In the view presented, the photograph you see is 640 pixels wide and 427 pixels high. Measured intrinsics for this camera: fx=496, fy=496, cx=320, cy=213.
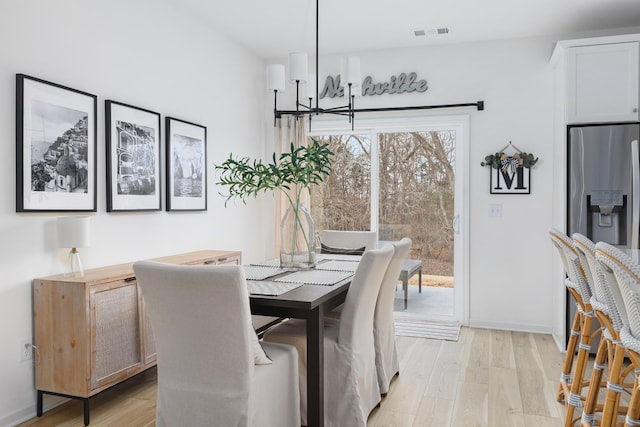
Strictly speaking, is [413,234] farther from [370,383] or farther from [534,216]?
[370,383]

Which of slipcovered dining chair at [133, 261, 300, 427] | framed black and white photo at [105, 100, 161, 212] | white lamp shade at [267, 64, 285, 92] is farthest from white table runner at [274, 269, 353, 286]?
framed black and white photo at [105, 100, 161, 212]

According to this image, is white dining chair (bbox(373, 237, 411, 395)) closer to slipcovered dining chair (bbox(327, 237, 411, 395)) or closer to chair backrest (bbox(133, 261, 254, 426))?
slipcovered dining chair (bbox(327, 237, 411, 395))

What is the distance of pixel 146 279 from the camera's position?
1.99m

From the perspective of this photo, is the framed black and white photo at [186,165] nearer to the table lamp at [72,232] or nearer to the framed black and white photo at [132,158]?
the framed black and white photo at [132,158]

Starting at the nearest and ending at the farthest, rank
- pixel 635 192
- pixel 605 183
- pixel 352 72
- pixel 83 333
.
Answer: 1. pixel 83 333
2. pixel 352 72
3. pixel 635 192
4. pixel 605 183

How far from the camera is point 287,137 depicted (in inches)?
207

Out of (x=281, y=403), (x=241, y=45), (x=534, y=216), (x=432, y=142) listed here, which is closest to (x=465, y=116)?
(x=432, y=142)

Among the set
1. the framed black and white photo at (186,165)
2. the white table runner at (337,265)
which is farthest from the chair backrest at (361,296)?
the framed black and white photo at (186,165)

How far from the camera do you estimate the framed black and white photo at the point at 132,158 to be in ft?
10.6

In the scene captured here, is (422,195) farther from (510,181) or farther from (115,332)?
(115,332)

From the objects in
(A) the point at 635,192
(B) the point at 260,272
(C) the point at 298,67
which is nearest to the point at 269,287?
(B) the point at 260,272

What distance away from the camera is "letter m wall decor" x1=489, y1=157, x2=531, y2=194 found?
453 centimetres

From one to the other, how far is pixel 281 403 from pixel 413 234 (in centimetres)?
302

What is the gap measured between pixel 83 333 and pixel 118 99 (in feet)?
5.14
